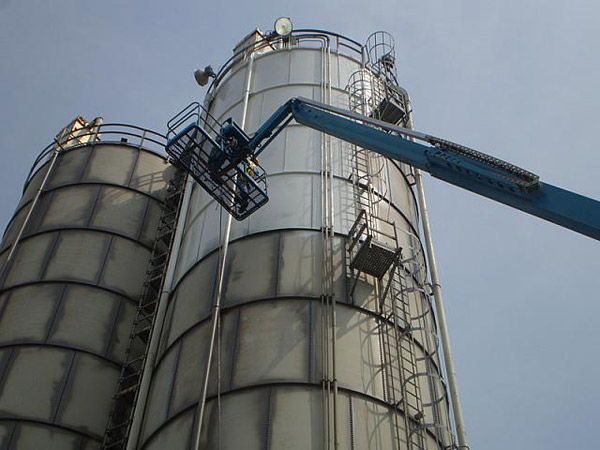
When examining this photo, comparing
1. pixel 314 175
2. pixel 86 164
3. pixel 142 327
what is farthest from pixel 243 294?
pixel 86 164

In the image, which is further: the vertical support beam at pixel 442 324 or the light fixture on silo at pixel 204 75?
the light fixture on silo at pixel 204 75

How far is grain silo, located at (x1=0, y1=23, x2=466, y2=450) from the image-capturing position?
13109mm

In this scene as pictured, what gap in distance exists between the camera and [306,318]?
14055mm

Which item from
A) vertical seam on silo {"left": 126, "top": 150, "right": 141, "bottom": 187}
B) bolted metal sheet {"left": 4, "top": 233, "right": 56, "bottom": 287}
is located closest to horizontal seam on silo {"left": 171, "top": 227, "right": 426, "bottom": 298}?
bolted metal sheet {"left": 4, "top": 233, "right": 56, "bottom": 287}

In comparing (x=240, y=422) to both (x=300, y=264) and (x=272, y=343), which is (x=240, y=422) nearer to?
(x=272, y=343)

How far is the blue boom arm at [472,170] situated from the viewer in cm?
1026

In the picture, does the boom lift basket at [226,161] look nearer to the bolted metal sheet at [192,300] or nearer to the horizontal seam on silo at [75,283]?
the bolted metal sheet at [192,300]

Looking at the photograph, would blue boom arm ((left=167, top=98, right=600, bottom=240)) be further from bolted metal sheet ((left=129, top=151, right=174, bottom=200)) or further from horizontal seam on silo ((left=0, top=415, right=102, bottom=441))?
bolted metal sheet ((left=129, top=151, right=174, bottom=200))

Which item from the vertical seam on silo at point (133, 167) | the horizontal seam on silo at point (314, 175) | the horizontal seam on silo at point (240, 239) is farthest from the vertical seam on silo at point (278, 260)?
the vertical seam on silo at point (133, 167)

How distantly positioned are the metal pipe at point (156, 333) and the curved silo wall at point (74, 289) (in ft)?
6.53

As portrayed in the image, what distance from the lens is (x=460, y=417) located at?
1342 centimetres

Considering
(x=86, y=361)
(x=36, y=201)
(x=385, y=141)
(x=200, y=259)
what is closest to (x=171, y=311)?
(x=200, y=259)

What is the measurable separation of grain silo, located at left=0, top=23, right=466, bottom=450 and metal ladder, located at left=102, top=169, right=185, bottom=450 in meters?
0.05

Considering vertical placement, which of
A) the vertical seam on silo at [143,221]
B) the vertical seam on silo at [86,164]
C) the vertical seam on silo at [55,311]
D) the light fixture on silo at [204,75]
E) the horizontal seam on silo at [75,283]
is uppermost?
the light fixture on silo at [204,75]
